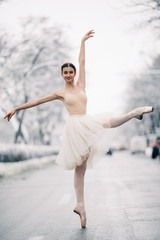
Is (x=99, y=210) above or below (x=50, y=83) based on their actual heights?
below

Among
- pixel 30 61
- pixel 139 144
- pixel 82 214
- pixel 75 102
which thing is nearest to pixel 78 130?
pixel 75 102

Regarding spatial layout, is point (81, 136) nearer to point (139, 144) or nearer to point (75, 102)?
point (75, 102)

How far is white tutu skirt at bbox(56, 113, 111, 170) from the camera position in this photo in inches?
181

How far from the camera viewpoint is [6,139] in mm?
87312

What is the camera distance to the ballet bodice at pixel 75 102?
473cm

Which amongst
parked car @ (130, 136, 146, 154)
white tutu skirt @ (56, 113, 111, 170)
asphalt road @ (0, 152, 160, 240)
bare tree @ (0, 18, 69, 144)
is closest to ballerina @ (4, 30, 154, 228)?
white tutu skirt @ (56, 113, 111, 170)

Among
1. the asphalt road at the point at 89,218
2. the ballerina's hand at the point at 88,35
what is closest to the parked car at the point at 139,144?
the asphalt road at the point at 89,218

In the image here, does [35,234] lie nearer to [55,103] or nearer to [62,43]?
[62,43]

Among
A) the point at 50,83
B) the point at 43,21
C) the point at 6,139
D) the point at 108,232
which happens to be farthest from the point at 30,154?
the point at 6,139

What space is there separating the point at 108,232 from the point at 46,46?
22977 mm

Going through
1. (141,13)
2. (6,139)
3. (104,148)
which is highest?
(141,13)

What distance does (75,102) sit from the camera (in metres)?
4.74

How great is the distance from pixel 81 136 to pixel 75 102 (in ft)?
1.51

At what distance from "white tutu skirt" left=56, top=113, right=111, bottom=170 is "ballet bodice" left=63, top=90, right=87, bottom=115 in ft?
0.31
